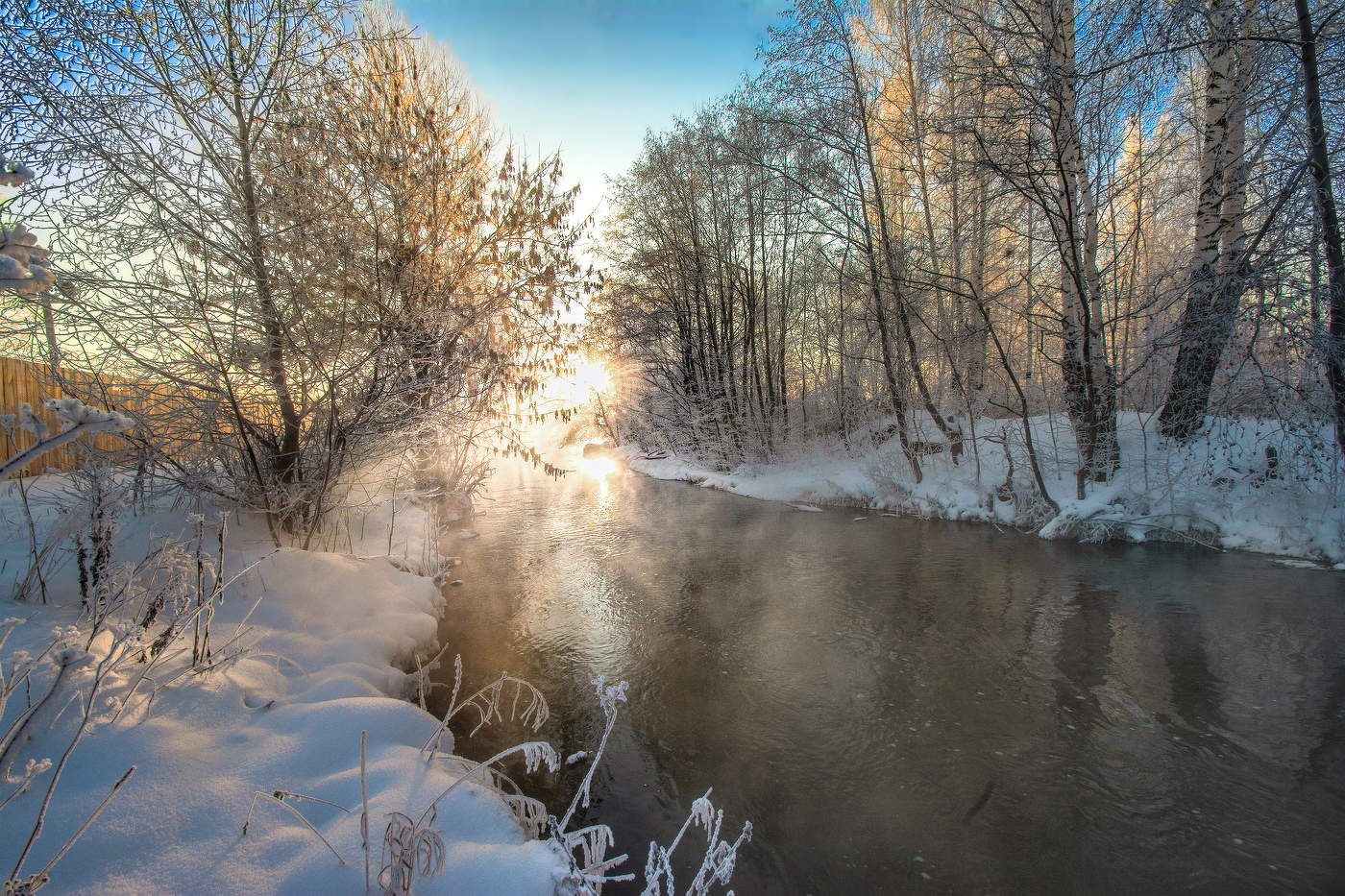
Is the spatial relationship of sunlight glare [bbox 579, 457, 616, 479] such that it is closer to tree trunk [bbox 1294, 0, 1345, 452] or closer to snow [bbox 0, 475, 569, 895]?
snow [bbox 0, 475, 569, 895]

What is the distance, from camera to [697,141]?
1577cm

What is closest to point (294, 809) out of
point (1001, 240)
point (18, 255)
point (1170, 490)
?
point (18, 255)

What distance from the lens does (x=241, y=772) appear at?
2.38 meters

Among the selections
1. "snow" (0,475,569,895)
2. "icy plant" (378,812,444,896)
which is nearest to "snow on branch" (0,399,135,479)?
"snow" (0,475,569,895)

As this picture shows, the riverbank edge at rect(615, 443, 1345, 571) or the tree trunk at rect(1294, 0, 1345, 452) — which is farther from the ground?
the tree trunk at rect(1294, 0, 1345, 452)

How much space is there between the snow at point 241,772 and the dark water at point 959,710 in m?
1.03

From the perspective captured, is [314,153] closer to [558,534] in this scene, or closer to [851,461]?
[558,534]

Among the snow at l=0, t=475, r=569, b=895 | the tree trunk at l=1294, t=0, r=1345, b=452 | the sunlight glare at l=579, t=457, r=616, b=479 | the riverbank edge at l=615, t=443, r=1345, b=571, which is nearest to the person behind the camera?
the snow at l=0, t=475, r=569, b=895

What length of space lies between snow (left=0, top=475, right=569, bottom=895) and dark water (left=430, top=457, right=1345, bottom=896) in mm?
1027

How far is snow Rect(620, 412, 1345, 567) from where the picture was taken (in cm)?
653

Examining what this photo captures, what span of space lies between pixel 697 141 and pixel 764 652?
14495 mm

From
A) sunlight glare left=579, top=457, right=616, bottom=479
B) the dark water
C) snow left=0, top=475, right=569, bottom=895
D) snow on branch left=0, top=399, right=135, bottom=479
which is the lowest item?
the dark water

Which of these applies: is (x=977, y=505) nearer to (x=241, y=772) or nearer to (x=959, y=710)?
(x=959, y=710)

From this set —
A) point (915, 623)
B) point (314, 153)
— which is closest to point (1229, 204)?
point (915, 623)
